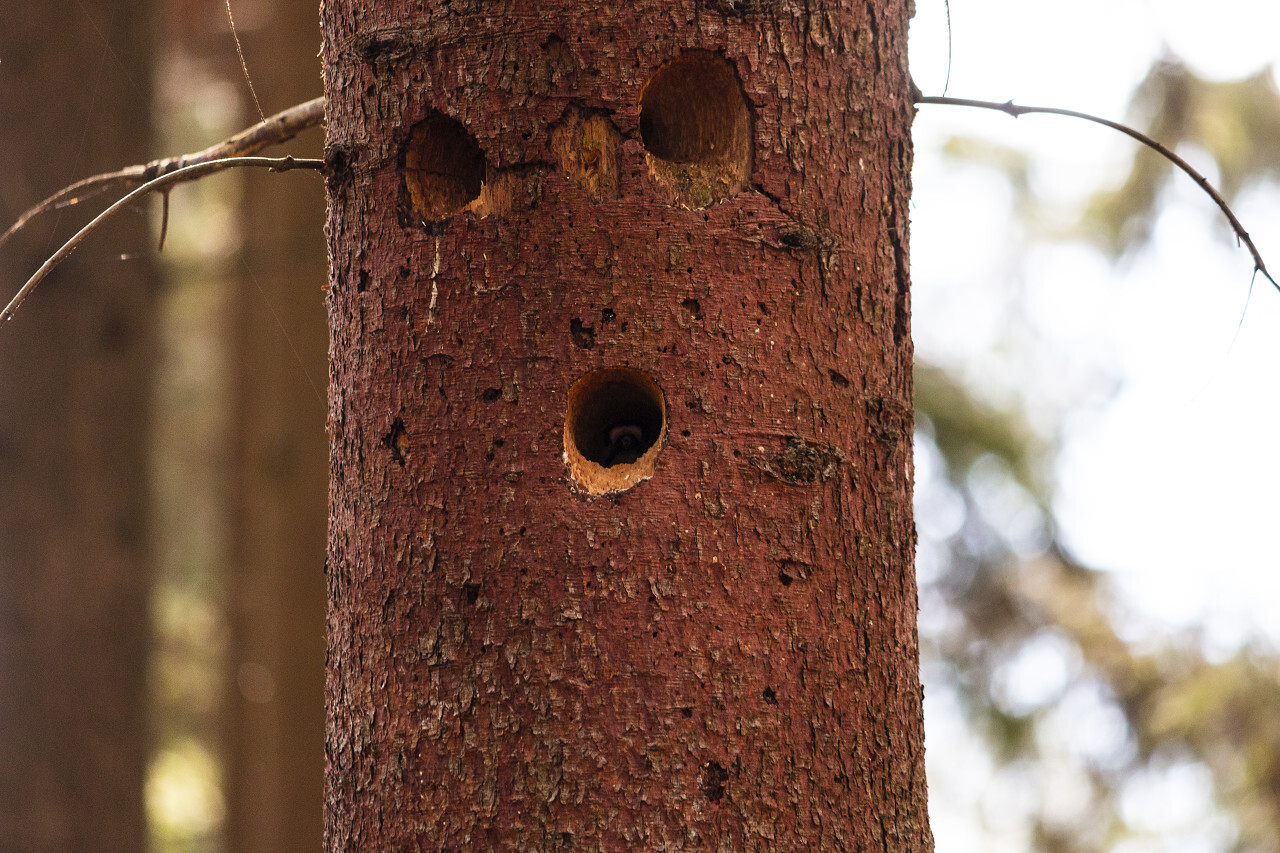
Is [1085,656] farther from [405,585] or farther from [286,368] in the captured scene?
[405,585]

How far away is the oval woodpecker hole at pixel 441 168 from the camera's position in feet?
4.73

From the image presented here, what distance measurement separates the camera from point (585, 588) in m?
1.28

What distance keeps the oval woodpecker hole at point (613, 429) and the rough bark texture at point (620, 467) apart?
2cm

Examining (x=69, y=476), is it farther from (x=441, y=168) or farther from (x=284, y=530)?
(x=441, y=168)

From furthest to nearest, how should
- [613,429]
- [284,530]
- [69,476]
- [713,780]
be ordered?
1. [284,530]
2. [69,476]
3. [613,429]
4. [713,780]

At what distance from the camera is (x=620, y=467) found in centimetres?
136

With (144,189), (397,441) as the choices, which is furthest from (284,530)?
(397,441)

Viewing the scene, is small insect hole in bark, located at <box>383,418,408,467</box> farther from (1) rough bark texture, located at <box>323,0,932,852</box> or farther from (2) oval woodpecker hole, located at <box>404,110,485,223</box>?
(2) oval woodpecker hole, located at <box>404,110,485,223</box>

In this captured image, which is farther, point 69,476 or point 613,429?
point 69,476

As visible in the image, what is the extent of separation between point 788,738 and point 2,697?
4.15 m

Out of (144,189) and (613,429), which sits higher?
(144,189)

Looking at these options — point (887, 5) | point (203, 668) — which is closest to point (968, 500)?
point (887, 5)

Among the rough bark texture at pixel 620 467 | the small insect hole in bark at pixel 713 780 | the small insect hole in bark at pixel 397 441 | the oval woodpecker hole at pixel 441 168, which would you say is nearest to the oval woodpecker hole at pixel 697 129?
the rough bark texture at pixel 620 467

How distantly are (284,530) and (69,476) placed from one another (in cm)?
90
